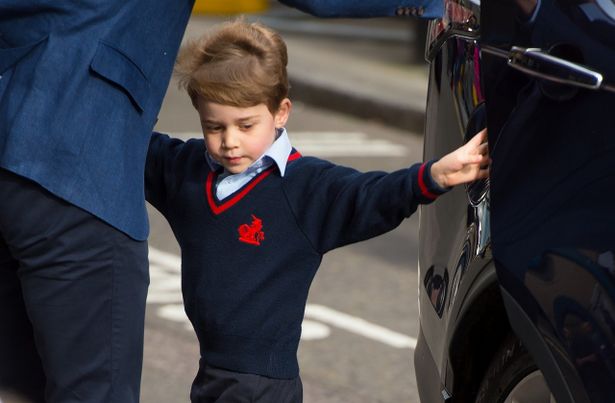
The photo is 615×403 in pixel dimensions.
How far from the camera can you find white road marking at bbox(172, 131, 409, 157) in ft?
30.9

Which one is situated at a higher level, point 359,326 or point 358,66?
point 359,326

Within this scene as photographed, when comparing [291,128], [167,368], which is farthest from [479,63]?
[291,128]

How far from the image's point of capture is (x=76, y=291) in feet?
9.46

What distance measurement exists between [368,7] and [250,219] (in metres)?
0.52

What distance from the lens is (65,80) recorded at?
9.19 feet

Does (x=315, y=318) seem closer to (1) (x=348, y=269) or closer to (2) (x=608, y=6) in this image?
(1) (x=348, y=269)

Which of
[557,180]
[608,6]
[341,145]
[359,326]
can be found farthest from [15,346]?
[341,145]

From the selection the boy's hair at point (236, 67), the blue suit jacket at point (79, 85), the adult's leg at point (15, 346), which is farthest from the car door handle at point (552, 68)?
the adult's leg at point (15, 346)

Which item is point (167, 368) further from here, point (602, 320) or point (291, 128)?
point (291, 128)

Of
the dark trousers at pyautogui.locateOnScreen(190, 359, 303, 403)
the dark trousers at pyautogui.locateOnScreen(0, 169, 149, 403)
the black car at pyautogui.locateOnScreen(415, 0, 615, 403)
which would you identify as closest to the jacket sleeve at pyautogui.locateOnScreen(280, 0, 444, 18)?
Answer: the black car at pyautogui.locateOnScreen(415, 0, 615, 403)

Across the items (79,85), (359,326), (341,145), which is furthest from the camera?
(341,145)

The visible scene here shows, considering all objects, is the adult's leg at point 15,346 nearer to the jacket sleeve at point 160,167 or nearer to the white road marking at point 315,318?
the jacket sleeve at point 160,167

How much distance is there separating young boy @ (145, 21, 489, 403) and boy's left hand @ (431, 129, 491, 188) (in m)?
0.22

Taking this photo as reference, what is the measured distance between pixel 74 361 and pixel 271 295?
0.44 meters
